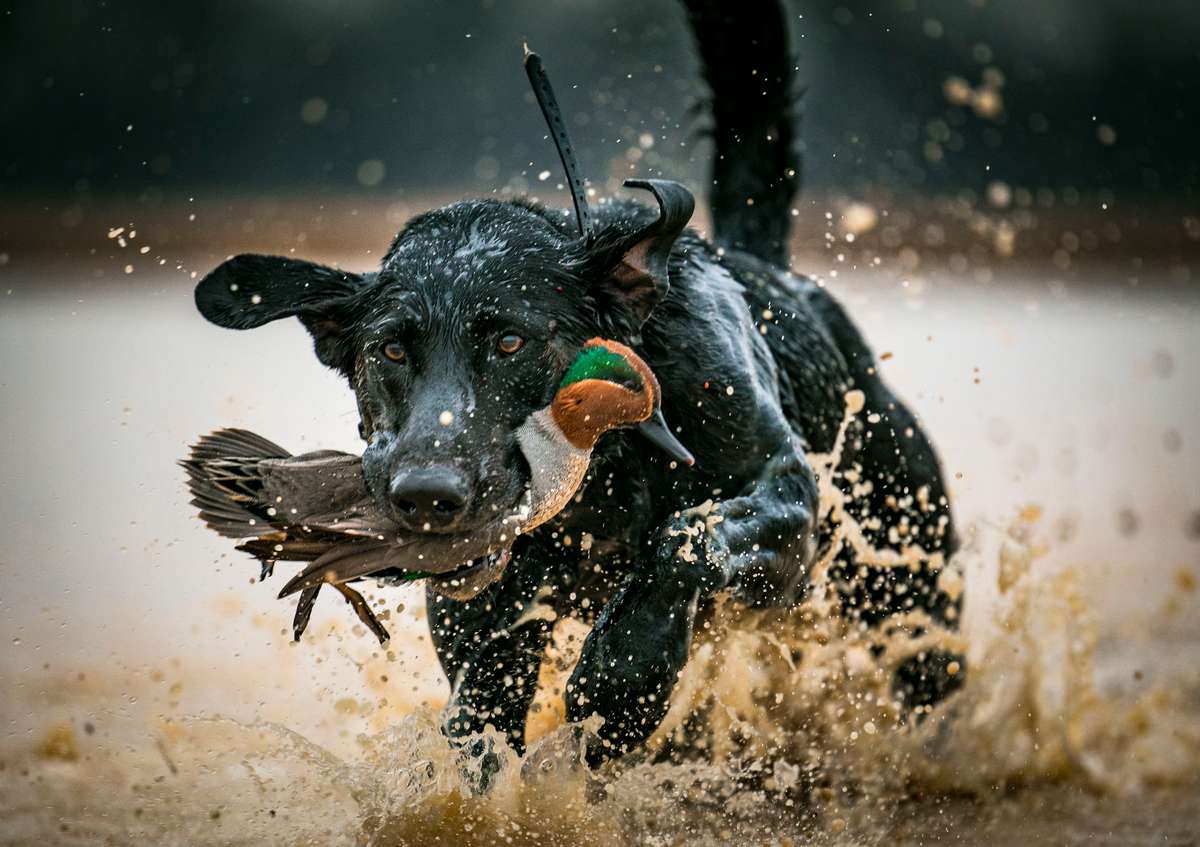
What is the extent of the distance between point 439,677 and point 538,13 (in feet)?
22.5

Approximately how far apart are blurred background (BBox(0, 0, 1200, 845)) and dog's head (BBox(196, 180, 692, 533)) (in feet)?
1.28

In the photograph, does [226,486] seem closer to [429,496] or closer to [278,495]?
[278,495]

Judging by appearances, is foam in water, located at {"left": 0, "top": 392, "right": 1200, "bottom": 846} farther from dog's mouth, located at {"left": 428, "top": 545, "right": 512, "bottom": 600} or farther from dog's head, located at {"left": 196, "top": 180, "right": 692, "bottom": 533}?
dog's head, located at {"left": 196, "top": 180, "right": 692, "bottom": 533}

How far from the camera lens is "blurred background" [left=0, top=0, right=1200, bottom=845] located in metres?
4.57

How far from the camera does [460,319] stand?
300cm

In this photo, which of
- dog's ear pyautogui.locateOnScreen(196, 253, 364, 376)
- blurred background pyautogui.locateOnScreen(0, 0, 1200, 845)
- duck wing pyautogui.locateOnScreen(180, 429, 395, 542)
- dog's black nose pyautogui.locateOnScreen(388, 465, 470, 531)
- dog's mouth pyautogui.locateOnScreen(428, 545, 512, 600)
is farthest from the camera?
blurred background pyautogui.locateOnScreen(0, 0, 1200, 845)

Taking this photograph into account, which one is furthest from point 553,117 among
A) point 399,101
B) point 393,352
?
point 399,101

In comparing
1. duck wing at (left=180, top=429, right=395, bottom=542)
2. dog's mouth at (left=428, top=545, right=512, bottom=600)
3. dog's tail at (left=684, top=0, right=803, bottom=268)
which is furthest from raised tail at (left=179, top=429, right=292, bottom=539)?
dog's tail at (left=684, top=0, right=803, bottom=268)

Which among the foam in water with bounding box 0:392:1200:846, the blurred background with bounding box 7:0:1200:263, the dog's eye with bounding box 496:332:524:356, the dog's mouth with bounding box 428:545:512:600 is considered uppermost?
the blurred background with bounding box 7:0:1200:263

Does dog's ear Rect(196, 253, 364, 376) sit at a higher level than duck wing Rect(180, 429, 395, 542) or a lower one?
higher

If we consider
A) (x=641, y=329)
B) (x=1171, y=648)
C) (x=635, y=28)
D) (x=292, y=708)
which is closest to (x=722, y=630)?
(x=641, y=329)

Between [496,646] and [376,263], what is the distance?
1227mm

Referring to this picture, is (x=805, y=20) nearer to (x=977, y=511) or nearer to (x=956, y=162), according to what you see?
(x=956, y=162)

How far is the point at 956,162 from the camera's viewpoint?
12.4 m
